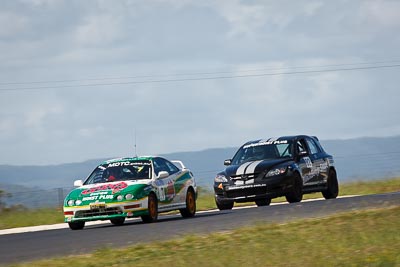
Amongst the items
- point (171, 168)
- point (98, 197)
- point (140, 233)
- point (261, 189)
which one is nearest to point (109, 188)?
point (98, 197)

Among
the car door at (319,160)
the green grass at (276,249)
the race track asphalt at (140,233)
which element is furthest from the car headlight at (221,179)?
the green grass at (276,249)

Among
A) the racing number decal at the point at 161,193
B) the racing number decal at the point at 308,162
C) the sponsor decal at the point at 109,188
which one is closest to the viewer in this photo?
the sponsor decal at the point at 109,188

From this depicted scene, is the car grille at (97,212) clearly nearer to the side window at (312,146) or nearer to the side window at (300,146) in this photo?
the side window at (300,146)

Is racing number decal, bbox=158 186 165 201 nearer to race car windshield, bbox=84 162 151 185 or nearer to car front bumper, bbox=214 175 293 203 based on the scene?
race car windshield, bbox=84 162 151 185

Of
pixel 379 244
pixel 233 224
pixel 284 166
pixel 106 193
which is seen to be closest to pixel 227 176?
pixel 284 166

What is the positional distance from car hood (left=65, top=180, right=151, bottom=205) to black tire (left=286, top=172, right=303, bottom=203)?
192 inches

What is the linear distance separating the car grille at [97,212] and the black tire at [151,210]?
22.3 inches

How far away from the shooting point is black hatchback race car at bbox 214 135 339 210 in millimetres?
24891

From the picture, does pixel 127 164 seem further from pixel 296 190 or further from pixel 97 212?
pixel 296 190

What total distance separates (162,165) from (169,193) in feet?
3.23

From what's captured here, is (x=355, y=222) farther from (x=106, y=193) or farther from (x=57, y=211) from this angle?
(x=57, y=211)

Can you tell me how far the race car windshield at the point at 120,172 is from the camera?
72.8 feet

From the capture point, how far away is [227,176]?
25.3 meters

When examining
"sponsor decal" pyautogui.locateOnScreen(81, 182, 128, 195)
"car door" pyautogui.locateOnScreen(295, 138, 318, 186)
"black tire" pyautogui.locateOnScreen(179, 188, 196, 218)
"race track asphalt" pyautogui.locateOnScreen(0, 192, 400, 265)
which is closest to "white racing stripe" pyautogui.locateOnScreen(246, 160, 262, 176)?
"car door" pyautogui.locateOnScreen(295, 138, 318, 186)
